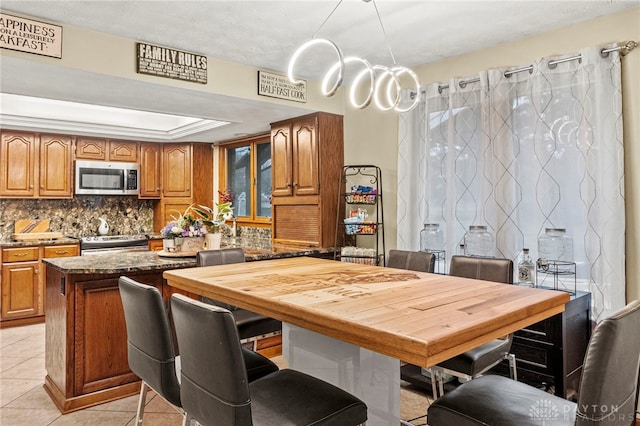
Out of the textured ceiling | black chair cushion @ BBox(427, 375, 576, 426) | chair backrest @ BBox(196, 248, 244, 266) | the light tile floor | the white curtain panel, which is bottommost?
the light tile floor

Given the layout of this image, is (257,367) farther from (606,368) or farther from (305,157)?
(305,157)

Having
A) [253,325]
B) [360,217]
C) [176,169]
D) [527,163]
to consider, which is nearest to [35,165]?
[176,169]

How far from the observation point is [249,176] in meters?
5.57

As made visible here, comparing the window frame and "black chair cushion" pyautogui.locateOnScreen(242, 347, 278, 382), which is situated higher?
the window frame

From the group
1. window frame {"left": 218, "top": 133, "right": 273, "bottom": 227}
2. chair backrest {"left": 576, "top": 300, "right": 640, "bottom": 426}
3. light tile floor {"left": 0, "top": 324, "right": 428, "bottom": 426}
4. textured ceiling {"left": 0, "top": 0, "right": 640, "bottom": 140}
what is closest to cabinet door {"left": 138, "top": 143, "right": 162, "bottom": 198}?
window frame {"left": 218, "top": 133, "right": 273, "bottom": 227}

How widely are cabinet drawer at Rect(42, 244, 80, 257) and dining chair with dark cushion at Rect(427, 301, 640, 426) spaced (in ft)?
15.3

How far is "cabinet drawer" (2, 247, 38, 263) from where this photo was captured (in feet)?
14.6

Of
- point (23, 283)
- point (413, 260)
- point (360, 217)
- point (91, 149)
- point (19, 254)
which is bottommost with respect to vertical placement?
point (23, 283)

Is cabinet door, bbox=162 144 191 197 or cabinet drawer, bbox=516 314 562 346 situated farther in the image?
cabinet door, bbox=162 144 191 197

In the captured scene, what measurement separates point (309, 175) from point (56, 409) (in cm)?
263

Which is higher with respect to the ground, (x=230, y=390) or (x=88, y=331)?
(x=230, y=390)

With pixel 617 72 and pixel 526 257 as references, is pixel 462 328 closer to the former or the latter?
pixel 526 257

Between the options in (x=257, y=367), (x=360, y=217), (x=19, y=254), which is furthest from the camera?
(x=19, y=254)

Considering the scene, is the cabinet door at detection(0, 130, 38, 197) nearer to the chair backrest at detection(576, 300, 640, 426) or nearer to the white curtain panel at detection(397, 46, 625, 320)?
the white curtain panel at detection(397, 46, 625, 320)
